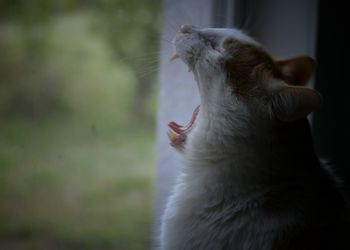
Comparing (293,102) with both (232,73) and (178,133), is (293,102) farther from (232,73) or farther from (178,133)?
(178,133)

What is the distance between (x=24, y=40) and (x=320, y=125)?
80 centimetres

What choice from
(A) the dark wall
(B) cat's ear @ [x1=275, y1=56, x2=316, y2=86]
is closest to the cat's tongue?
(B) cat's ear @ [x1=275, y1=56, x2=316, y2=86]

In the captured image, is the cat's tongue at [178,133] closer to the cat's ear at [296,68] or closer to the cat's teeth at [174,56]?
the cat's teeth at [174,56]

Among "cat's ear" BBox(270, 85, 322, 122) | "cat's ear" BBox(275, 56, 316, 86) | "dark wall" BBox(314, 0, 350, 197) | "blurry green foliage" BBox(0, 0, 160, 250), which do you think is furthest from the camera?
"dark wall" BBox(314, 0, 350, 197)

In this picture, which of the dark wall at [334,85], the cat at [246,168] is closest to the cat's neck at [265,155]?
the cat at [246,168]

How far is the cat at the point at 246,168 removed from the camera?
906mm

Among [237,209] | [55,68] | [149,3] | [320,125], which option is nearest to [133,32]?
[149,3]

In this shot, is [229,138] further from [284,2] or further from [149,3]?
[284,2]

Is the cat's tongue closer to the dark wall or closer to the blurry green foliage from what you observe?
the blurry green foliage

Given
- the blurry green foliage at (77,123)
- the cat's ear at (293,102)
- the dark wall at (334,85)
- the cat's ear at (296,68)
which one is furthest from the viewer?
the dark wall at (334,85)

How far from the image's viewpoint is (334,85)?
4.49ft

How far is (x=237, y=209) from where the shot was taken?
3.05 ft

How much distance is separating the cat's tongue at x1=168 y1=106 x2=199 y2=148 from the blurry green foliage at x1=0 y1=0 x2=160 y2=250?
0.43ft

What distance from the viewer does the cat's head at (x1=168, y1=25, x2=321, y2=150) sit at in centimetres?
92
